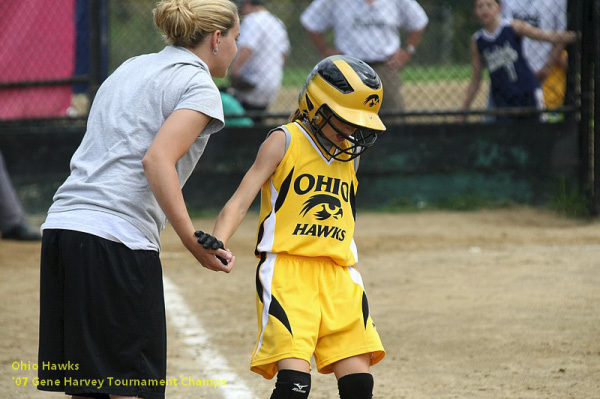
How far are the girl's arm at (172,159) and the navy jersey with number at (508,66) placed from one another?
6.40 metres

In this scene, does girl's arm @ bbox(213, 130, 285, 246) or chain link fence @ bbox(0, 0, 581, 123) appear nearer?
girl's arm @ bbox(213, 130, 285, 246)

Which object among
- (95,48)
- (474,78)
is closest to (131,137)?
(95,48)

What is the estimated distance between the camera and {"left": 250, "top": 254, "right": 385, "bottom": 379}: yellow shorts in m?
3.25

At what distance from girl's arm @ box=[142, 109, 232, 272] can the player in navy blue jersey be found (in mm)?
6387

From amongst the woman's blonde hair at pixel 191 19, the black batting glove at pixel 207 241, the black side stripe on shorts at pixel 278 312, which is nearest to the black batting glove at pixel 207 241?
the black batting glove at pixel 207 241

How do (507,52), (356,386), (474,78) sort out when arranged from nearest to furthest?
1. (356,386)
2. (507,52)
3. (474,78)

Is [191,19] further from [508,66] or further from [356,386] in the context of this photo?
[508,66]

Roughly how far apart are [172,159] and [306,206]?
0.72 meters

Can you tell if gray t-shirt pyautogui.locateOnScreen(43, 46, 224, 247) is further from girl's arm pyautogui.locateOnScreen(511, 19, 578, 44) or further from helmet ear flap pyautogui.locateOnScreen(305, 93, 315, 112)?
girl's arm pyautogui.locateOnScreen(511, 19, 578, 44)

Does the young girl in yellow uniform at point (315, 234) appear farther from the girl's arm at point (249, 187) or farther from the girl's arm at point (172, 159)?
the girl's arm at point (172, 159)

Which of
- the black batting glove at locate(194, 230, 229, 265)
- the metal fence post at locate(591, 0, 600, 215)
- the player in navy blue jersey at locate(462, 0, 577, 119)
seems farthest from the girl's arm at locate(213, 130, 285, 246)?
the player in navy blue jersey at locate(462, 0, 577, 119)

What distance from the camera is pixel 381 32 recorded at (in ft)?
29.7

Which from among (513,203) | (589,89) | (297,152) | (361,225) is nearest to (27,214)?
(361,225)

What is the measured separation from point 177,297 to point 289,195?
2.76 m
